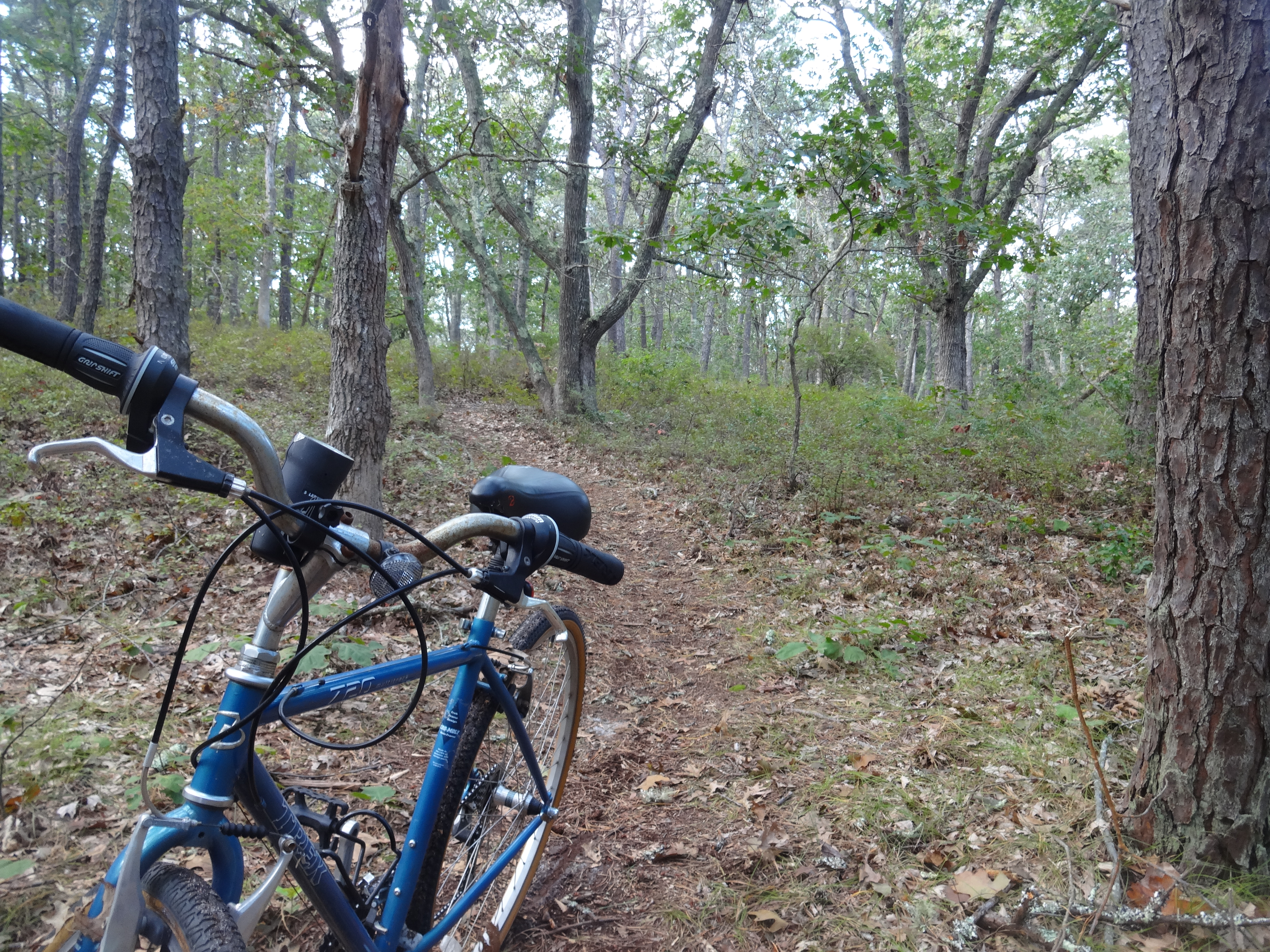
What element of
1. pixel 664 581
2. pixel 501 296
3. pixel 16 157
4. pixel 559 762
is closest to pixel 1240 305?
pixel 559 762

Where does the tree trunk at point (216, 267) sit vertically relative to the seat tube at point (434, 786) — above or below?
above

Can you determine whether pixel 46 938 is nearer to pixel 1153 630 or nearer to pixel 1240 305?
pixel 1153 630

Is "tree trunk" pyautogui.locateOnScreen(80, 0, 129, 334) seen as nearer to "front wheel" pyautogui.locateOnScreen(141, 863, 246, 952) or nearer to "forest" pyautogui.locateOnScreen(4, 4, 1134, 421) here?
"forest" pyautogui.locateOnScreen(4, 4, 1134, 421)

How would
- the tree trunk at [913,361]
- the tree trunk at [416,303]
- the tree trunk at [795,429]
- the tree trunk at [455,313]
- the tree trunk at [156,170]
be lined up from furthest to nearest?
the tree trunk at [455,313] → the tree trunk at [913,361] → the tree trunk at [416,303] → the tree trunk at [795,429] → the tree trunk at [156,170]

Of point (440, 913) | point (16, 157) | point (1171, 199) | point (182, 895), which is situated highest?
point (16, 157)

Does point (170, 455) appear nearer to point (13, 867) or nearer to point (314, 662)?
point (13, 867)

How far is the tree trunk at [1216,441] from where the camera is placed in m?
2.21

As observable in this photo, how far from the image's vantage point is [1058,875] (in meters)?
2.45

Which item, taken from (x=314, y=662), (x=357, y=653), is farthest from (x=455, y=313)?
(x=314, y=662)

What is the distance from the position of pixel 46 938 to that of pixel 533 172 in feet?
64.9

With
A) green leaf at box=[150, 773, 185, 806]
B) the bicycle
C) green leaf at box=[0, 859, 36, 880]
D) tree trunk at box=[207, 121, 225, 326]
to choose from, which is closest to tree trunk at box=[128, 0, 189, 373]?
green leaf at box=[150, 773, 185, 806]

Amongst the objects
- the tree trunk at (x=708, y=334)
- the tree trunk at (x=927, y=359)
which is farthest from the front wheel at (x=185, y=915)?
the tree trunk at (x=708, y=334)

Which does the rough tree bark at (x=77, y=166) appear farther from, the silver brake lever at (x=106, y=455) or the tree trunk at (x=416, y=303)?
the silver brake lever at (x=106, y=455)

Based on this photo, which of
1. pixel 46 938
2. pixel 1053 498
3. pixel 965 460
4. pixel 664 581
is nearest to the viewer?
pixel 46 938
